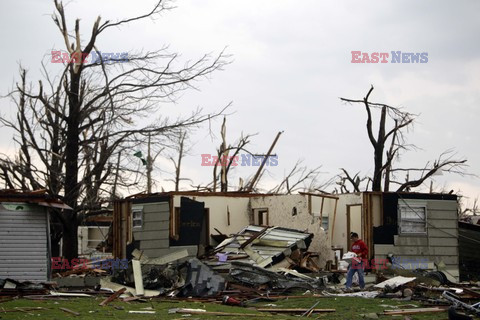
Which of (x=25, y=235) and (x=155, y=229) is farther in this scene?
(x=155, y=229)

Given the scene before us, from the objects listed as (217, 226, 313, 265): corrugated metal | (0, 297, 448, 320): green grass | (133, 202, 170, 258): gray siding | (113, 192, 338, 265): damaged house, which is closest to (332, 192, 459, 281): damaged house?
(113, 192, 338, 265): damaged house

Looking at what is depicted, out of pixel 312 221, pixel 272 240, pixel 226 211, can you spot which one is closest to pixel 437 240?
pixel 312 221

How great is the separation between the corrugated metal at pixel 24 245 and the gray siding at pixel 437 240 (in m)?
11.5

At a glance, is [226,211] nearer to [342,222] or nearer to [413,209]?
[342,222]

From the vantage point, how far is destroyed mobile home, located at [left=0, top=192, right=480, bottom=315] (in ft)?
71.9

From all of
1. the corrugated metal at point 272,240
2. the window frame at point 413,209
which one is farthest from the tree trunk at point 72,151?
the window frame at point 413,209

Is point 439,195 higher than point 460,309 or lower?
higher

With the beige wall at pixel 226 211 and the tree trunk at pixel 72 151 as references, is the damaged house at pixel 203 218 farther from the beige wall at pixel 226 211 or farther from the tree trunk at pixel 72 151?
the tree trunk at pixel 72 151

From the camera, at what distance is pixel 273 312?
53.6 ft

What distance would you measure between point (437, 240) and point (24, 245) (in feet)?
44.8

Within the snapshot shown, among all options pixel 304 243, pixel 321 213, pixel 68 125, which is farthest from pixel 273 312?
pixel 68 125

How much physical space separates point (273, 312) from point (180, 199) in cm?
1253

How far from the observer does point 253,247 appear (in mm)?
26562

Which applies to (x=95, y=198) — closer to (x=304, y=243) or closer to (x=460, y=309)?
(x=304, y=243)
